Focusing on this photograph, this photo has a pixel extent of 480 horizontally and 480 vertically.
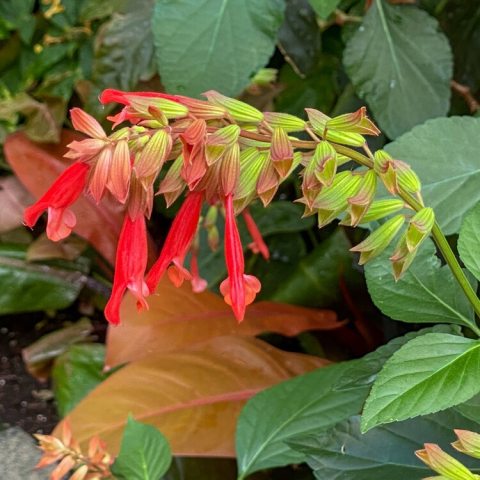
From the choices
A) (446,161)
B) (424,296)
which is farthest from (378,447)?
(446,161)

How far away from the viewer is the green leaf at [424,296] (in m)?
0.58

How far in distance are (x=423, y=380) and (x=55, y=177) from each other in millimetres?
916

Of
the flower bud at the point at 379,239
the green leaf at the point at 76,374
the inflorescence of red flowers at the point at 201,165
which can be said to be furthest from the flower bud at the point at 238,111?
the green leaf at the point at 76,374

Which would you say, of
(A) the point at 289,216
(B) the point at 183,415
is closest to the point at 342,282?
(A) the point at 289,216

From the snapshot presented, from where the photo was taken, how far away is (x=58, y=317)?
144cm

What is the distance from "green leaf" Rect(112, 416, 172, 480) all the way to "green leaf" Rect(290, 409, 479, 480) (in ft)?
0.59

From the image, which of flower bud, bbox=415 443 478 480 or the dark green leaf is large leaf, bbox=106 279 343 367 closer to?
the dark green leaf

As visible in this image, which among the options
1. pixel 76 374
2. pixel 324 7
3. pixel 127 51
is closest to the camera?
pixel 324 7

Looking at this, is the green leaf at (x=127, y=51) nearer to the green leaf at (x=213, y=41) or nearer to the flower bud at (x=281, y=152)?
the green leaf at (x=213, y=41)

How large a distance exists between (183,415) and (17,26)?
0.84 meters

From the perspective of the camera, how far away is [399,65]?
90 cm

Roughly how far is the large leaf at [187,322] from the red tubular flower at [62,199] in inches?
23.0

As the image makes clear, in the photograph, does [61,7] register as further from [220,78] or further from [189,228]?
[189,228]

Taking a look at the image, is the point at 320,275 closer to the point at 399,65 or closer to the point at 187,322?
the point at 187,322
